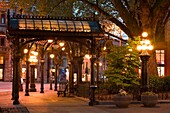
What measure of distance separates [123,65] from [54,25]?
4.85 m

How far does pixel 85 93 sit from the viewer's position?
26.9 metres

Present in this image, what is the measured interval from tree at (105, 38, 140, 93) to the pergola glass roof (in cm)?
227

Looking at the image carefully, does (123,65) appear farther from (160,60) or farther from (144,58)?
(160,60)

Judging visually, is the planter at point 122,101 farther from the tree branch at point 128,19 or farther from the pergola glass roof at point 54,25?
the tree branch at point 128,19

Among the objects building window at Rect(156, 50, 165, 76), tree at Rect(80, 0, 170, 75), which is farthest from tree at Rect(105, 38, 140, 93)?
building window at Rect(156, 50, 165, 76)

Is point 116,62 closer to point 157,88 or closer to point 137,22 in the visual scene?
point 157,88

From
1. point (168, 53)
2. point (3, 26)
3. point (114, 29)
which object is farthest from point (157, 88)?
point (3, 26)

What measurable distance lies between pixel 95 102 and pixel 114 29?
20.8 metres

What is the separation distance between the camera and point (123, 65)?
80.9 feet

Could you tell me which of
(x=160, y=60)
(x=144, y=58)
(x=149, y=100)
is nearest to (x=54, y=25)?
(x=144, y=58)

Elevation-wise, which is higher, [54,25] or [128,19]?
[128,19]

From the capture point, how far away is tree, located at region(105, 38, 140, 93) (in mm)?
24688

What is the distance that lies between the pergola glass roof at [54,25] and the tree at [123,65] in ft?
7.44

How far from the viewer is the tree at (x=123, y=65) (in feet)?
81.0
